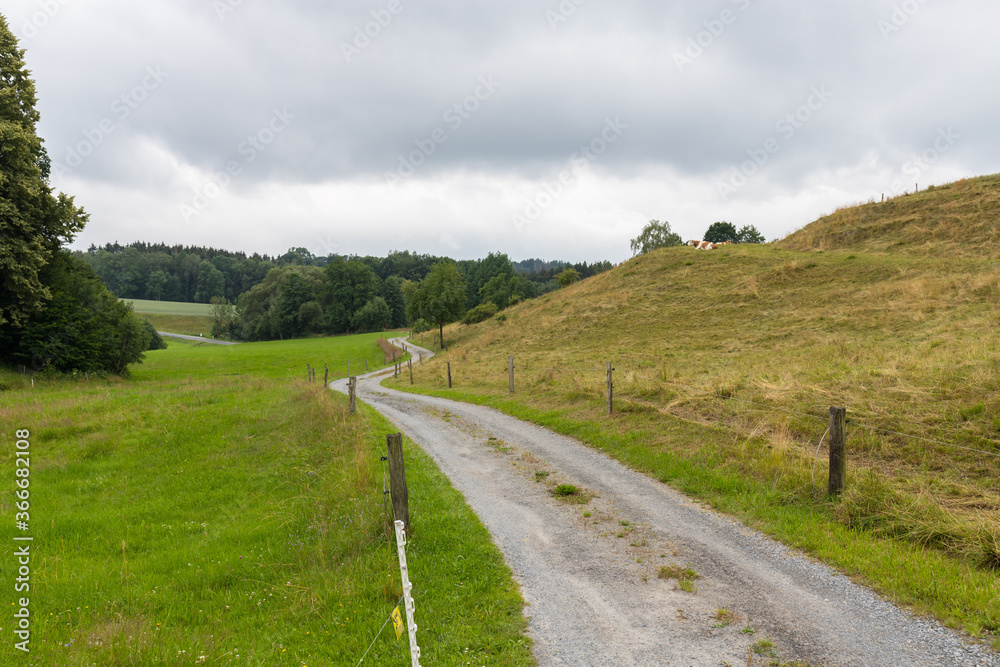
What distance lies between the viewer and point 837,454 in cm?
834

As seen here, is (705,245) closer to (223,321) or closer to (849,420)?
(849,420)

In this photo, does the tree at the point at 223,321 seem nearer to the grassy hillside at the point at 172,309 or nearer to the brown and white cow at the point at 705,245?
the grassy hillside at the point at 172,309

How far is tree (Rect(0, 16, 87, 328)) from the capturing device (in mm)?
26766

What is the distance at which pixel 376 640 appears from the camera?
5.43 m

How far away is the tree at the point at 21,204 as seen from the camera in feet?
87.8

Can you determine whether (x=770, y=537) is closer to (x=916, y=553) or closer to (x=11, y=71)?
(x=916, y=553)

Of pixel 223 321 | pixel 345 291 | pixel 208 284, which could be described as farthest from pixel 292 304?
pixel 208 284

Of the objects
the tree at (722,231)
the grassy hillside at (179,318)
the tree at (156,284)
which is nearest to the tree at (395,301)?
the grassy hillside at (179,318)

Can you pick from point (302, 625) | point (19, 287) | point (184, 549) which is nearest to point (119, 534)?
point (184, 549)

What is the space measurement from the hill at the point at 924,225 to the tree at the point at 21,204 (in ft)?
178

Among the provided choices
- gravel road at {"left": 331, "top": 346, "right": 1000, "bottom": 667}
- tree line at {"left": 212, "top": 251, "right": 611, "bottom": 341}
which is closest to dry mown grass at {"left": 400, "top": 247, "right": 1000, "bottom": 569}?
gravel road at {"left": 331, "top": 346, "right": 1000, "bottom": 667}

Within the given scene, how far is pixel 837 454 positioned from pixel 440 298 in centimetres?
5624

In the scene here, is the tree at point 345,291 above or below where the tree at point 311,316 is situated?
above

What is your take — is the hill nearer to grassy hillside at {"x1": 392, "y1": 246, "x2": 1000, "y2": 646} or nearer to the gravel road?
grassy hillside at {"x1": 392, "y1": 246, "x2": 1000, "y2": 646}
